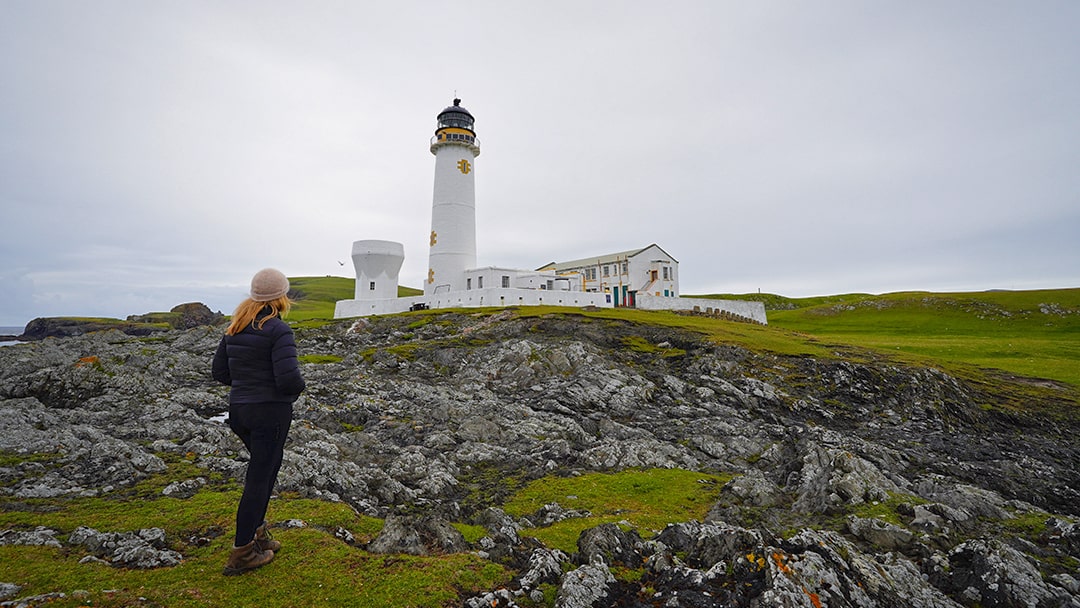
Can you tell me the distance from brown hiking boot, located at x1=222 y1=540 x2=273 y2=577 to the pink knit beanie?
4.02 meters

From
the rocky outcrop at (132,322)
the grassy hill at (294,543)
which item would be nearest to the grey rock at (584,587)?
the grassy hill at (294,543)

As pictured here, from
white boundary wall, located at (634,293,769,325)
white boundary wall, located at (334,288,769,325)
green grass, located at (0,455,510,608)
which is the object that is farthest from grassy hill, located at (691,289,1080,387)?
green grass, located at (0,455,510,608)

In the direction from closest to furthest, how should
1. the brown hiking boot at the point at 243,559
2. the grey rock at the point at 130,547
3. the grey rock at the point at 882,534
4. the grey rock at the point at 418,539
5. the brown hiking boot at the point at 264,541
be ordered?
the brown hiking boot at the point at 243,559 < the brown hiking boot at the point at 264,541 < the grey rock at the point at 130,547 < the grey rock at the point at 418,539 < the grey rock at the point at 882,534

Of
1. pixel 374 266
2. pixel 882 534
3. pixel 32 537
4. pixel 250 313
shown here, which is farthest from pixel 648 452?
pixel 374 266

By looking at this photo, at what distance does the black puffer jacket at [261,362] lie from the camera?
786cm

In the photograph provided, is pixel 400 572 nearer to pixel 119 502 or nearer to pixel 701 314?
pixel 119 502

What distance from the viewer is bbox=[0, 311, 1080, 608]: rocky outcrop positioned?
9016 millimetres

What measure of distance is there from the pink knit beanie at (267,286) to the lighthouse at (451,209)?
54.7m

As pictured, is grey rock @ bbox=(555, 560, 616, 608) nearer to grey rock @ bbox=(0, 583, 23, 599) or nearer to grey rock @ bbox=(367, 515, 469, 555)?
grey rock @ bbox=(367, 515, 469, 555)

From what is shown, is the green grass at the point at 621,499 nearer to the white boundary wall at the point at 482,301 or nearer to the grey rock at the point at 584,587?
the grey rock at the point at 584,587

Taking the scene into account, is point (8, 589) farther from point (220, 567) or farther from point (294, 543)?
point (294, 543)

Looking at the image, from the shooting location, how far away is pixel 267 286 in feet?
27.4

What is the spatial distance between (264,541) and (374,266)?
58810 millimetres

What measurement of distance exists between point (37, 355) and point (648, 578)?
135 feet
